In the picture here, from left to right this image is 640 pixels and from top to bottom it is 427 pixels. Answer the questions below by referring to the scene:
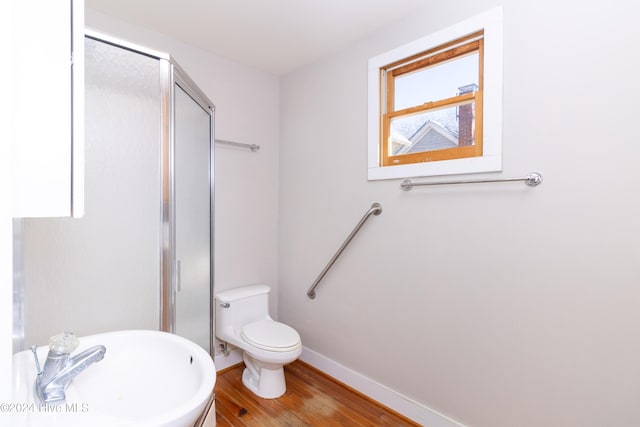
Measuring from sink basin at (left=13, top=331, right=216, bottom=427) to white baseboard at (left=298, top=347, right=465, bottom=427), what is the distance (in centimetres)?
132

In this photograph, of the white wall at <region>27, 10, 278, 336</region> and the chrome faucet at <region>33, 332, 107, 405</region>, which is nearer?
the chrome faucet at <region>33, 332, 107, 405</region>

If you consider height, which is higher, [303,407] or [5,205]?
[5,205]

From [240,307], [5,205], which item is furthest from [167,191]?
[240,307]

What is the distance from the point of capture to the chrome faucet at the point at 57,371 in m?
0.77

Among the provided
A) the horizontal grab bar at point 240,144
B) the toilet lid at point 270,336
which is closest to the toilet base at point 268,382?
the toilet lid at point 270,336

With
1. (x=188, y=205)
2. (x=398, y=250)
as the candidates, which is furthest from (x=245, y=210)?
(x=398, y=250)

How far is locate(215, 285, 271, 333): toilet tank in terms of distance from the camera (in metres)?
2.10

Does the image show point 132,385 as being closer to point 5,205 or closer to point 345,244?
point 5,205

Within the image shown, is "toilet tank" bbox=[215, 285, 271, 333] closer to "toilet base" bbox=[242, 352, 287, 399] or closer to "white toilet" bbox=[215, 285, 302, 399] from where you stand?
"white toilet" bbox=[215, 285, 302, 399]

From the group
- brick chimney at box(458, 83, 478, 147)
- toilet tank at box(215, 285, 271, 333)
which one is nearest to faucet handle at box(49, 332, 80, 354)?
toilet tank at box(215, 285, 271, 333)

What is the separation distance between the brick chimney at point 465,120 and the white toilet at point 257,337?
1530mm

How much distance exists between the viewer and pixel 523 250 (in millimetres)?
1352

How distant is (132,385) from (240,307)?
4.02ft

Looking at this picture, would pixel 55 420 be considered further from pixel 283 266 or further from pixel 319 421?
pixel 283 266
